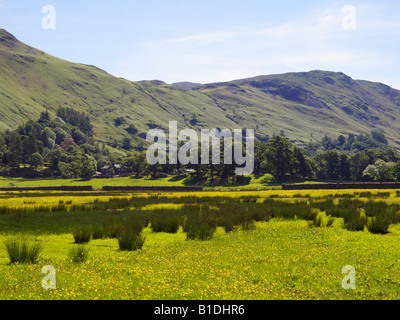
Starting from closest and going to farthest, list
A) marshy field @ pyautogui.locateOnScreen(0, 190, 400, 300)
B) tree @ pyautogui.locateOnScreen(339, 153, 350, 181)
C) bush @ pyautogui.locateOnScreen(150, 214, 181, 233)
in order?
marshy field @ pyautogui.locateOnScreen(0, 190, 400, 300) < bush @ pyautogui.locateOnScreen(150, 214, 181, 233) < tree @ pyautogui.locateOnScreen(339, 153, 350, 181)

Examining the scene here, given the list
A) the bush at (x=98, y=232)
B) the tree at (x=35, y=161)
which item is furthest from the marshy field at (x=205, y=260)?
the tree at (x=35, y=161)

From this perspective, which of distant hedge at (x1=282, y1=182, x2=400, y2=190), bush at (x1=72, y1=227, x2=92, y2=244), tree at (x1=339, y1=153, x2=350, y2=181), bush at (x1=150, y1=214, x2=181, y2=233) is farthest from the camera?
tree at (x1=339, y1=153, x2=350, y2=181)

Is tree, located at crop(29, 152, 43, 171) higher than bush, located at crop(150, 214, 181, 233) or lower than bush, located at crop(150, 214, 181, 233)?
higher

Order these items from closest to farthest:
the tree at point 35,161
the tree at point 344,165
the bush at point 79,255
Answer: the bush at point 79,255
the tree at point 344,165
the tree at point 35,161

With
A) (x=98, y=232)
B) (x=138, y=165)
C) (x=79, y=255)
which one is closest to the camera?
(x=79, y=255)

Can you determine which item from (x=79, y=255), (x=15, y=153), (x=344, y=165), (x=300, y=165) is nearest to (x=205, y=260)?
(x=79, y=255)

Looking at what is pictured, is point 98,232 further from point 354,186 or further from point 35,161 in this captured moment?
point 35,161

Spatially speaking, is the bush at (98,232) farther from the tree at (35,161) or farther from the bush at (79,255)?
the tree at (35,161)

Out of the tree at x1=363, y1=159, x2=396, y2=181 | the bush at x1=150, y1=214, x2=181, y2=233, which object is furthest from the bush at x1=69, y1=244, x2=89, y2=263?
the tree at x1=363, y1=159, x2=396, y2=181

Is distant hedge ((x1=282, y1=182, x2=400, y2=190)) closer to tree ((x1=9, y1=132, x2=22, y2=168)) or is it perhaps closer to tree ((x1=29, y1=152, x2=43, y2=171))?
tree ((x1=29, y1=152, x2=43, y2=171))

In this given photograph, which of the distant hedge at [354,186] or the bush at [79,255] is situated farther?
the distant hedge at [354,186]

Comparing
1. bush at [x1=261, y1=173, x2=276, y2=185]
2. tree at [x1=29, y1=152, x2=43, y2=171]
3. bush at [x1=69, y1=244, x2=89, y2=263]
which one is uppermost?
tree at [x1=29, y1=152, x2=43, y2=171]

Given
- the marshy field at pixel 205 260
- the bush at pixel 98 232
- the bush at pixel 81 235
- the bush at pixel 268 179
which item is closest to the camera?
the marshy field at pixel 205 260

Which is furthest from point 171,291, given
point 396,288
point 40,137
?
point 40,137
